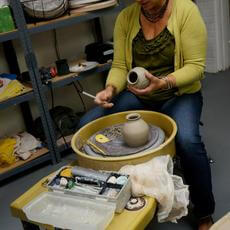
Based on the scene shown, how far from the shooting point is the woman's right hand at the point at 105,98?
62.2 inches

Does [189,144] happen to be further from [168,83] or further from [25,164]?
[25,164]

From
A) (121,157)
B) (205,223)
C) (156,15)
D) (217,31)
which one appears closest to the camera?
(121,157)

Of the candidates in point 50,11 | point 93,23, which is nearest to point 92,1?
point 50,11

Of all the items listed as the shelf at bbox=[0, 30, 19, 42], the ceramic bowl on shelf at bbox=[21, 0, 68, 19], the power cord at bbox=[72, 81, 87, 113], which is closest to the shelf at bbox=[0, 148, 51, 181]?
the power cord at bbox=[72, 81, 87, 113]

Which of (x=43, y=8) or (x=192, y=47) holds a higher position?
(x=43, y=8)

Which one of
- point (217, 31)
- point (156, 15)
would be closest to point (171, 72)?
point (156, 15)

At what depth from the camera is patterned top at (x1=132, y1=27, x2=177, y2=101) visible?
1562 millimetres

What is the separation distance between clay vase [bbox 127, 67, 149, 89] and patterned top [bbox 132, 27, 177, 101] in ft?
0.66

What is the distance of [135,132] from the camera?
133 cm

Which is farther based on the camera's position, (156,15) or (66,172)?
(156,15)

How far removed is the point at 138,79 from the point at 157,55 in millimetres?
259

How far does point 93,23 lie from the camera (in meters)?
2.78

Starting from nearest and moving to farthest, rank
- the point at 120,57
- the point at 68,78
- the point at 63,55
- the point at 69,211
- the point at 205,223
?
the point at 69,211
the point at 205,223
the point at 120,57
the point at 68,78
the point at 63,55

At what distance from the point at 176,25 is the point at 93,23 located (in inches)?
53.9
